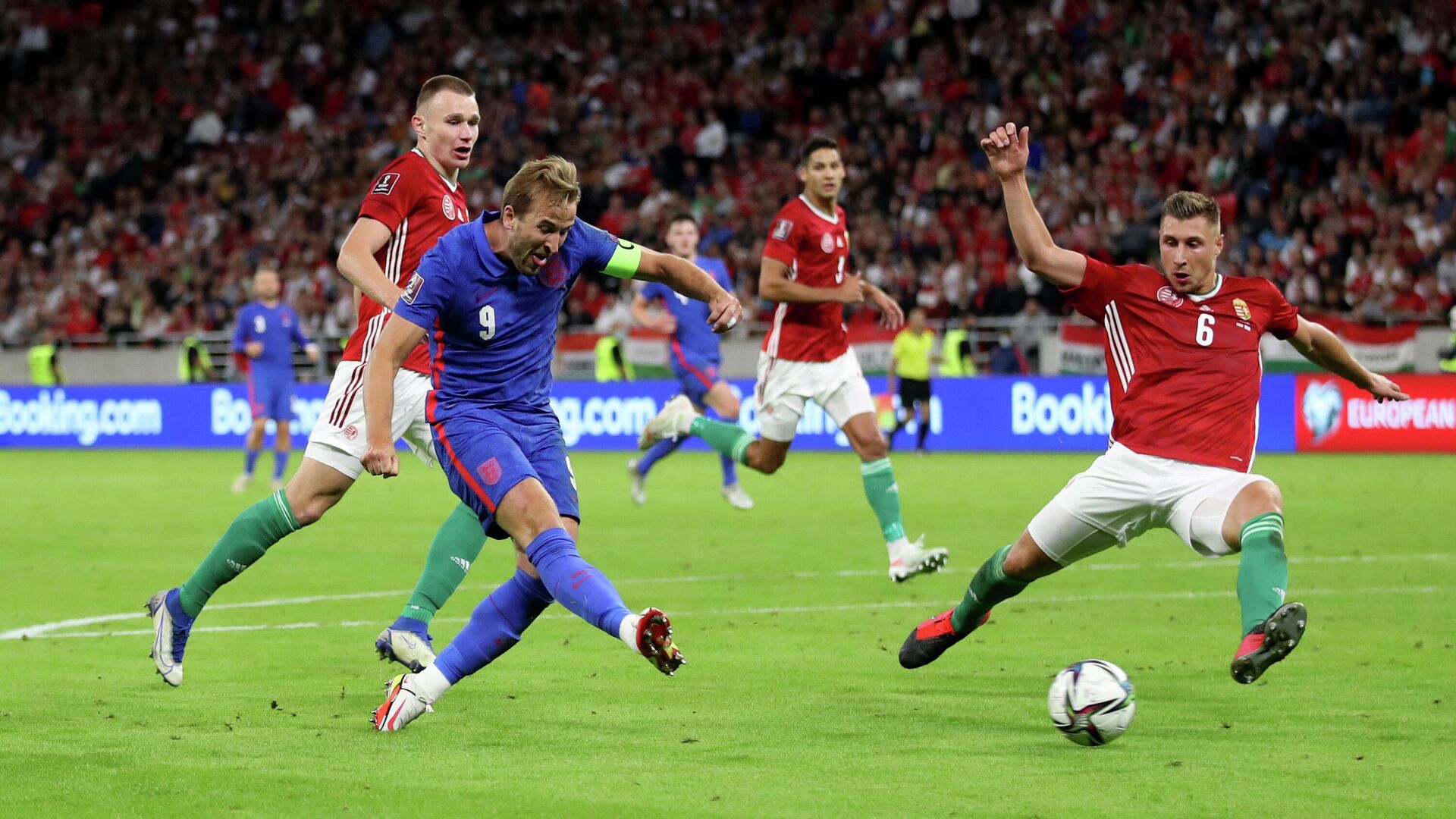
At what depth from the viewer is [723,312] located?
622 centimetres

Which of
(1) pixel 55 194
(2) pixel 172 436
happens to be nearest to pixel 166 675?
(2) pixel 172 436

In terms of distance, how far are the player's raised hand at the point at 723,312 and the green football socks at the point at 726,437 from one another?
5215 mm

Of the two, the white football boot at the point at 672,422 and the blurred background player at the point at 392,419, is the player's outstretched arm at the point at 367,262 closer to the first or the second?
the blurred background player at the point at 392,419

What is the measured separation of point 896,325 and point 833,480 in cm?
867

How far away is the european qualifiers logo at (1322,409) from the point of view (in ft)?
73.3

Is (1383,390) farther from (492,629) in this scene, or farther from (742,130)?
(742,130)

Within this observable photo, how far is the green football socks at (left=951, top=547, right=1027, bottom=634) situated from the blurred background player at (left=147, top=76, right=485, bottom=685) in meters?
1.97

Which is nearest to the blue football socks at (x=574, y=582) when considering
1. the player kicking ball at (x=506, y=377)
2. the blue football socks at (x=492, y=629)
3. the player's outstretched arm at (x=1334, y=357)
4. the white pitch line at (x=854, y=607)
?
the player kicking ball at (x=506, y=377)

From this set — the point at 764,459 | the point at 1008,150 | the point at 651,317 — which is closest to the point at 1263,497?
the point at 1008,150

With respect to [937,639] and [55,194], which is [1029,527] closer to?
[937,639]

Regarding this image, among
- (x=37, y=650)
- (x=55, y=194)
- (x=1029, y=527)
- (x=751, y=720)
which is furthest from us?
(x=55, y=194)

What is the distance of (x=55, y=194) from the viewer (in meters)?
36.8

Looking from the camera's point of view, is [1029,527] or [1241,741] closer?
[1241,741]

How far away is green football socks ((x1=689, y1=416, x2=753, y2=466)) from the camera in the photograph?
11.7 meters
